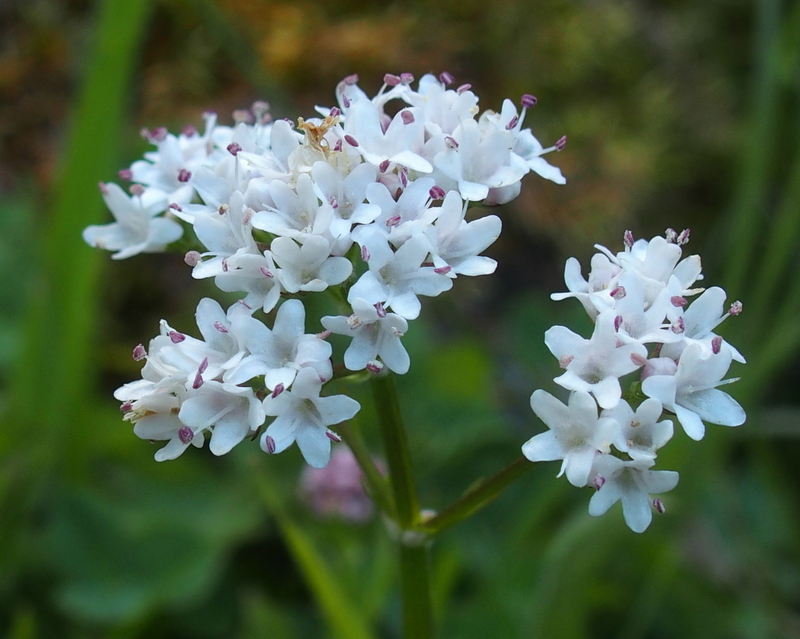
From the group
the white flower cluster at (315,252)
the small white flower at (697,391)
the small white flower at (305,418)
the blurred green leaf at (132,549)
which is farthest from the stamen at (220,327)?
the blurred green leaf at (132,549)

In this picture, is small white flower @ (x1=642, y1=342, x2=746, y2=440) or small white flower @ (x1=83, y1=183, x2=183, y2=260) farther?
small white flower @ (x1=83, y1=183, x2=183, y2=260)

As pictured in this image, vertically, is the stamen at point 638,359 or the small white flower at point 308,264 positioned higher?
the small white flower at point 308,264

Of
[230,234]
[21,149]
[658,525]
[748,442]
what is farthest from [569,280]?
[21,149]

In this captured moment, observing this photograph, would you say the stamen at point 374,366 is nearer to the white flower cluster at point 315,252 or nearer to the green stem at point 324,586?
the white flower cluster at point 315,252

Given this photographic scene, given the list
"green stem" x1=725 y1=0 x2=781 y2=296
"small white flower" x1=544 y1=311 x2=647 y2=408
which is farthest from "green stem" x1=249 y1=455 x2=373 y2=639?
"green stem" x1=725 y1=0 x2=781 y2=296

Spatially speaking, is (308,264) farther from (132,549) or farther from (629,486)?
(132,549)

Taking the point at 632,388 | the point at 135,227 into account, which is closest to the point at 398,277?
the point at 632,388

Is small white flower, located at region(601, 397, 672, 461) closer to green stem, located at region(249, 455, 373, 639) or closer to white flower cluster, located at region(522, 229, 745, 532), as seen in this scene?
white flower cluster, located at region(522, 229, 745, 532)
